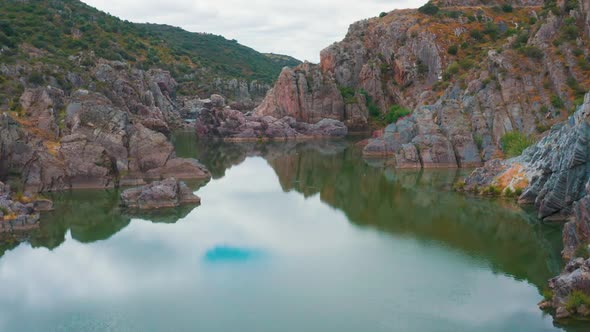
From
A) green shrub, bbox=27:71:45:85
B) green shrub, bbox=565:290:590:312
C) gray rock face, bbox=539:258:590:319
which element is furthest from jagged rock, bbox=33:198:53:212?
green shrub, bbox=27:71:45:85

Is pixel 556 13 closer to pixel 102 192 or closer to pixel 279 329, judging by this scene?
pixel 102 192

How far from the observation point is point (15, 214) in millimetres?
40781

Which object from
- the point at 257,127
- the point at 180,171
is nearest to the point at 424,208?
the point at 180,171

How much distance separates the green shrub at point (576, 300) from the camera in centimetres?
2448

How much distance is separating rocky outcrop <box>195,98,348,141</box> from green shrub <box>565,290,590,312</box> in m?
77.6

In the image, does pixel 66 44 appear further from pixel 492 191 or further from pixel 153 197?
pixel 492 191

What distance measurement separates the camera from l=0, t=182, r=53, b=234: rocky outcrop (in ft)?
131

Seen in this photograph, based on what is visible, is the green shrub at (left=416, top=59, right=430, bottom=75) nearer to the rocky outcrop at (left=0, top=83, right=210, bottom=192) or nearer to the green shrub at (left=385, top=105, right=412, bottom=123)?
the green shrub at (left=385, top=105, right=412, bottom=123)

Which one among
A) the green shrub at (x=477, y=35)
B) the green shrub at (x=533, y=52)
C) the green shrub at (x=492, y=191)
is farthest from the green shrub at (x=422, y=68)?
the green shrub at (x=492, y=191)

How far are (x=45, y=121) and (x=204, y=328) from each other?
38.9 meters

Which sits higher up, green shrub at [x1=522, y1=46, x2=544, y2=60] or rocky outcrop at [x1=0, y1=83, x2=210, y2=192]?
green shrub at [x1=522, y1=46, x2=544, y2=60]

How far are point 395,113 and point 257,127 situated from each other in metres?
23.2

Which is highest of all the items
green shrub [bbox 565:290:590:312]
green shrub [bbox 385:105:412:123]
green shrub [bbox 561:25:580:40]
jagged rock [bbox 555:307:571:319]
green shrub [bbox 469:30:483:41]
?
green shrub [bbox 469:30:483:41]

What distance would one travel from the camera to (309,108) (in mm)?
111375
